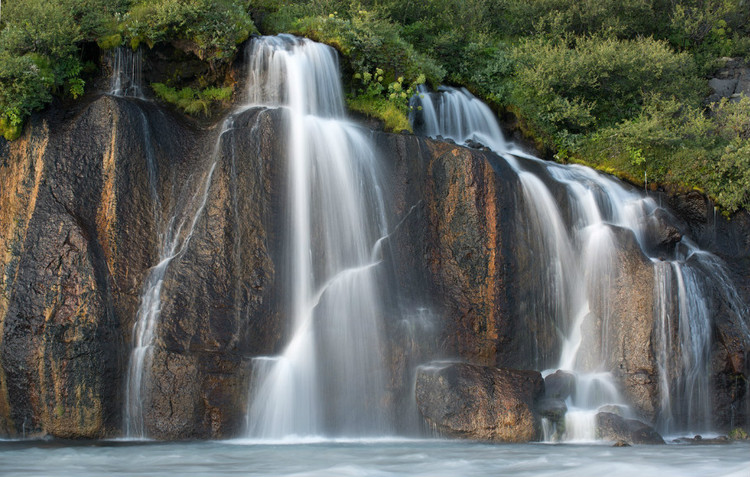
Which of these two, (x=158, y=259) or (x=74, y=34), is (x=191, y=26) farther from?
(x=158, y=259)

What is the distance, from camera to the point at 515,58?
20.1 m

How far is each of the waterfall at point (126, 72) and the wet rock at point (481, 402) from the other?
863 centimetres

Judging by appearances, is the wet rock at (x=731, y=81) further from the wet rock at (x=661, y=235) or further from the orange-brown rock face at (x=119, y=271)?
the orange-brown rock face at (x=119, y=271)

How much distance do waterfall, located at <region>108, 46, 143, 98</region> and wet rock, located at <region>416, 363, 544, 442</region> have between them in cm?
863

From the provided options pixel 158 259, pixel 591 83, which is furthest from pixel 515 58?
pixel 158 259

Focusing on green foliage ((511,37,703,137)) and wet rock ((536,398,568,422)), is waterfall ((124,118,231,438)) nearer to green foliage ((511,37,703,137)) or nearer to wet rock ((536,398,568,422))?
wet rock ((536,398,568,422))

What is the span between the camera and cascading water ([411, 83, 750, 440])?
12023 millimetres

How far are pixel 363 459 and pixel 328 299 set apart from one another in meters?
3.47

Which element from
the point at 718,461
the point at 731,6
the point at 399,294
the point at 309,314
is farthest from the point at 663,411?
the point at 731,6

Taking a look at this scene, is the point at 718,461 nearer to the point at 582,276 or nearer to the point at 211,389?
the point at 582,276

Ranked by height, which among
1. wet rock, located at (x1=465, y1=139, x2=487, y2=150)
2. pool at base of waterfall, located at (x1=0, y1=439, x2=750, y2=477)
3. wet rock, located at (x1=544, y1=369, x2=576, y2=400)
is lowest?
pool at base of waterfall, located at (x1=0, y1=439, x2=750, y2=477)

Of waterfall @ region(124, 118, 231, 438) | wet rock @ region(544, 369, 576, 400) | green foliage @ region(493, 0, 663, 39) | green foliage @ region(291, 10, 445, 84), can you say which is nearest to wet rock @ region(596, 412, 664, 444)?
wet rock @ region(544, 369, 576, 400)

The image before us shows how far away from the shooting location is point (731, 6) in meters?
23.0

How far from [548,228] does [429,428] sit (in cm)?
497
